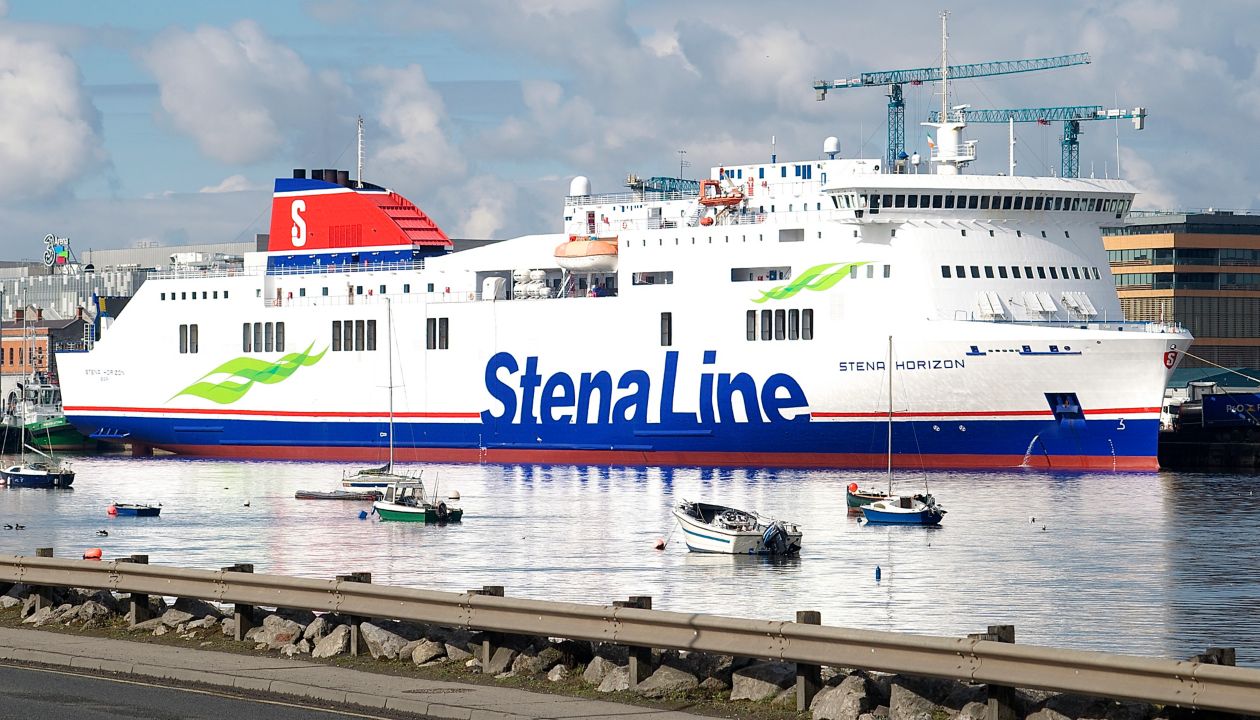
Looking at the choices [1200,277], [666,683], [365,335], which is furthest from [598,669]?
[1200,277]

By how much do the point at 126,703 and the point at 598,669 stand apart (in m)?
4.41

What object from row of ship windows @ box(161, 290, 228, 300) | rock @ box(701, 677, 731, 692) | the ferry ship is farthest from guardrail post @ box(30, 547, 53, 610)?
row of ship windows @ box(161, 290, 228, 300)

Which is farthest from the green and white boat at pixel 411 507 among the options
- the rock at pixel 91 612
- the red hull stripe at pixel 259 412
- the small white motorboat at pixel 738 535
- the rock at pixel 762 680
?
the rock at pixel 762 680

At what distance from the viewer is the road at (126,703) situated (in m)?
15.2

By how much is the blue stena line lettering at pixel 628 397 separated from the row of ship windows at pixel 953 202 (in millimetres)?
6790

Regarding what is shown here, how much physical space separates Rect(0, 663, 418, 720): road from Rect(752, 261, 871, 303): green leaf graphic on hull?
4791 centimetres

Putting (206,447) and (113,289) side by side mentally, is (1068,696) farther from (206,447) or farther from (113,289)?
(113,289)

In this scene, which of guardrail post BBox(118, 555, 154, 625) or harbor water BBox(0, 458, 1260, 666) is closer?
guardrail post BBox(118, 555, 154, 625)

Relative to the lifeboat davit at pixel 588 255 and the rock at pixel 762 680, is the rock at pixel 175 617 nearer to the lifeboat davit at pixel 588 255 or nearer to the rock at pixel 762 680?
the rock at pixel 762 680

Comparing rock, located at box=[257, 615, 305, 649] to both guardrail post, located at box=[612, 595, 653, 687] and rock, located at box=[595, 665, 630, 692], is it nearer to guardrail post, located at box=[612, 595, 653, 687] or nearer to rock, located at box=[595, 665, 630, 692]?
rock, located at box=[595, 665, 630, 692]

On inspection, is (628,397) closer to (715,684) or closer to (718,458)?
(718,458)

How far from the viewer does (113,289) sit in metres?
150

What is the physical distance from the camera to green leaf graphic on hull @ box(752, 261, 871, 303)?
63.2 metres

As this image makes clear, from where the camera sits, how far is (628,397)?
6775 centimetres
